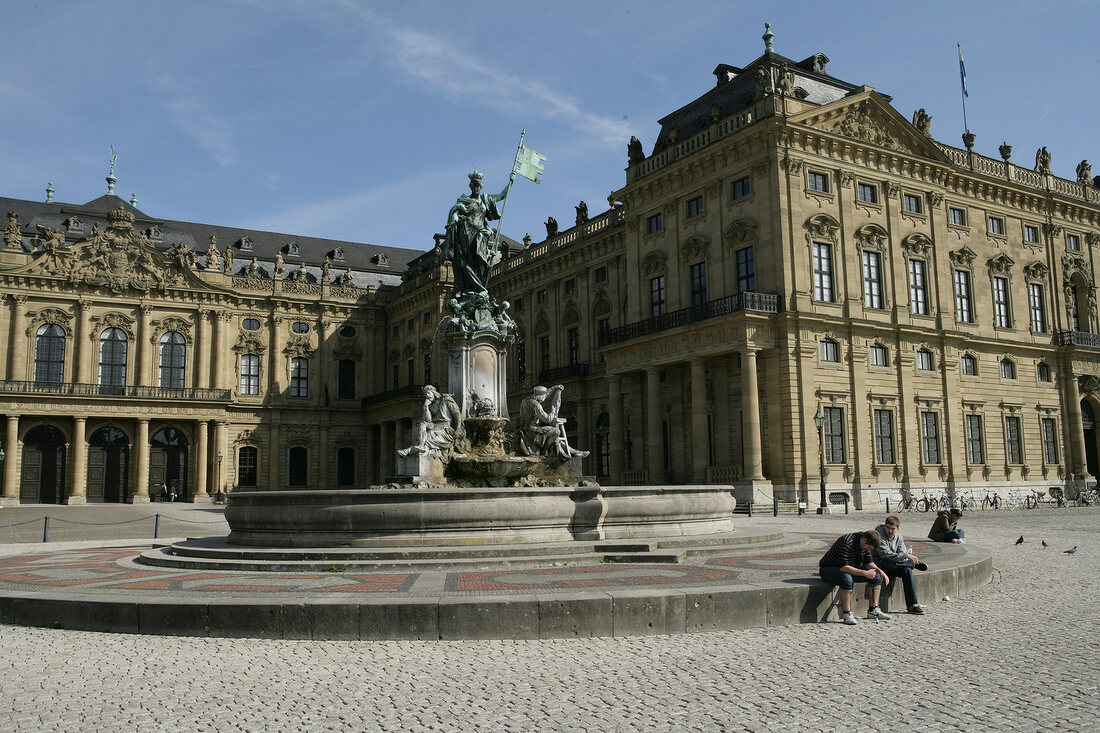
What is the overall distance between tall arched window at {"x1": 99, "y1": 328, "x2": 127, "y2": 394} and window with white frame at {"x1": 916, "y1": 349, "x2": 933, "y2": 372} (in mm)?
50392

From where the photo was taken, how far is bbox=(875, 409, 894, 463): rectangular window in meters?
37.7

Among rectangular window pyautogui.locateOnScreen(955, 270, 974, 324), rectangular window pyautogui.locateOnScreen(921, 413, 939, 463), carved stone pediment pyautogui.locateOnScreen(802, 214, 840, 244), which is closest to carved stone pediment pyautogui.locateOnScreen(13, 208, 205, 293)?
carved stone pediment pyautogui.locateOnScreen(802, 214, 840, 244)

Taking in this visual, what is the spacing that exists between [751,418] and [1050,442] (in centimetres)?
2008

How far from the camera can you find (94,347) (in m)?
59.4

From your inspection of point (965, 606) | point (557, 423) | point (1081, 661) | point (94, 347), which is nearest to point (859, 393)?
point (557, 423)

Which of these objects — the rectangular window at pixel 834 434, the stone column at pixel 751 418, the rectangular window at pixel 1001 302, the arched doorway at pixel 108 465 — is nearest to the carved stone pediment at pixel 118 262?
the arched doorway at pixel 108 465

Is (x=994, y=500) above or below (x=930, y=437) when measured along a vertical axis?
below

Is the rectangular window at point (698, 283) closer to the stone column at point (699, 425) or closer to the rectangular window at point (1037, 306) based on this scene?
the stone column at point (699, 425)

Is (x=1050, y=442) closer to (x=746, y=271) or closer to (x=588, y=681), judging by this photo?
(x=746, y=271)

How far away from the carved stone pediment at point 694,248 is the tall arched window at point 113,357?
4098 cm

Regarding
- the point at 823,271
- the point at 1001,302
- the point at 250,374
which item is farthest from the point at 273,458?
the point at 1001,302

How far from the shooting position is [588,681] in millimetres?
7410

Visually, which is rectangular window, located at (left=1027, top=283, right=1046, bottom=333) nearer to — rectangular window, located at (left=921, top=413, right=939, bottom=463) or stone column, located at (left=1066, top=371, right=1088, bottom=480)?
stone column, located at (left=1066, top=371, right=1088, bottom=480)

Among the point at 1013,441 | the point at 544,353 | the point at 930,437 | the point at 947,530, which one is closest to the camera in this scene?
the point at 947,530
